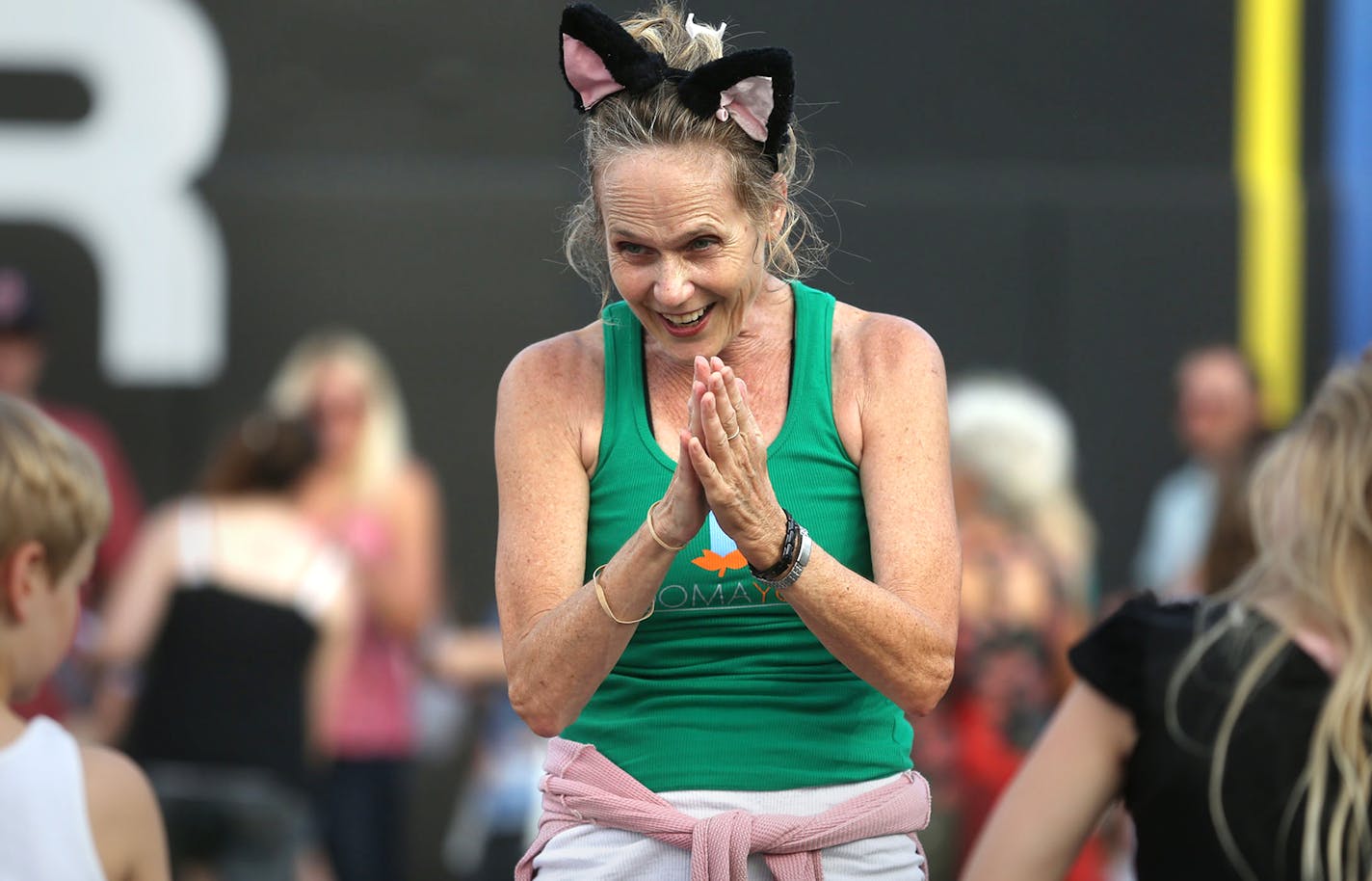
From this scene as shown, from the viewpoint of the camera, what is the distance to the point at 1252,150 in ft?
24.8

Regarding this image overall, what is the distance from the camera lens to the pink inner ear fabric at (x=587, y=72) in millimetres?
2395

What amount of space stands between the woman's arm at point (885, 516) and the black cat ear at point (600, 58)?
17.1 inches

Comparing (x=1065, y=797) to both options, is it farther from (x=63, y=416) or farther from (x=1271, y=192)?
(x=1271, y=192)

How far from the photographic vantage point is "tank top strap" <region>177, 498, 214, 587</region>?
5.22 metres

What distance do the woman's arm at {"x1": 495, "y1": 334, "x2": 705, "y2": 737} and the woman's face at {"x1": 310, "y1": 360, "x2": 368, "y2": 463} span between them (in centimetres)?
403

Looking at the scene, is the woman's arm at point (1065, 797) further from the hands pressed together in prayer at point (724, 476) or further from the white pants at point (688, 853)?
the hands pressed together in prayer at point (724, 476)

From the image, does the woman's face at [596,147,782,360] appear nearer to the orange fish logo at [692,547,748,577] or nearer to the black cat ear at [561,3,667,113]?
the black cat ear at [561,3,667,113]

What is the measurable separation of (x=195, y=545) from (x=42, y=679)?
2.72 m

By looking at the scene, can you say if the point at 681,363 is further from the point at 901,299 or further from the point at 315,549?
the point at 901,299

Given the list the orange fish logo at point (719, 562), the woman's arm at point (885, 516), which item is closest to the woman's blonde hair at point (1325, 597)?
the woman's arm at point (885, 516)

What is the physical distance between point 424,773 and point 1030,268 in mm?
3097

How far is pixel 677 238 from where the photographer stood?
7.66ft

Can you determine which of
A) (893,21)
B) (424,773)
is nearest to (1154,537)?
(893,21)

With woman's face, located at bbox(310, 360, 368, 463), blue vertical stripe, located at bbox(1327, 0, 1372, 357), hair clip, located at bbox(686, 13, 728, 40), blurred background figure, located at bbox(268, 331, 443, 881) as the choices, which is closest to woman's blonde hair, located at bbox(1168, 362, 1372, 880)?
hair clip, located at bbox(686, 13, 728, 40)
